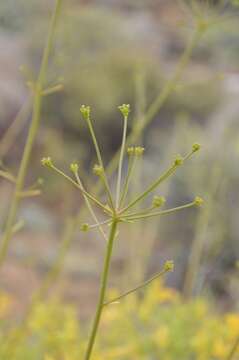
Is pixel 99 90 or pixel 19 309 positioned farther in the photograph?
pixel 99 90

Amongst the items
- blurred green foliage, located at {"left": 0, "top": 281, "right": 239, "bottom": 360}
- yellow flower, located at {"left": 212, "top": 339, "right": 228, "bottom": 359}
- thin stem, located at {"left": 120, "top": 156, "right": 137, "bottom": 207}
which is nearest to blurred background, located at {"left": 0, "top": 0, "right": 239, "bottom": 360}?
blurred green foliage, located at {"left": 0, "top": 281, "right": 239, "bottom": 360}

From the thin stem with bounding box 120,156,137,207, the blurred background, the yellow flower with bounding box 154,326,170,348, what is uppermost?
the blurred background

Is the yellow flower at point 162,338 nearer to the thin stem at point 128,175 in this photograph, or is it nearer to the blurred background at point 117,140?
the blurred background at point 117,140

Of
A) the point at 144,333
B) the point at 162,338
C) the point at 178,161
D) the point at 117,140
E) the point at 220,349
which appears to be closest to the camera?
the point at 178,161

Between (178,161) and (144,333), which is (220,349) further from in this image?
→ (178,161)

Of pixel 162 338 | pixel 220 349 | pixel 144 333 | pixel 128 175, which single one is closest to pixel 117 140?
pixel 144 333

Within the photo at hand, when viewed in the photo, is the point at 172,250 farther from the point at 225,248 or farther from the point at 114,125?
the point at 114,125

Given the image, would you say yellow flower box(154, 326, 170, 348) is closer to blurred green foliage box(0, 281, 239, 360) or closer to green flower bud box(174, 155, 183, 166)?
blurred green foliage box(0, 281, 239, 360)

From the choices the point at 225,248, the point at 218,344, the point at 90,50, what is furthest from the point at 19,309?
the point at 90,50
